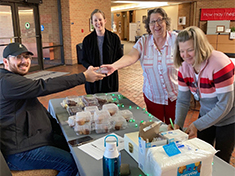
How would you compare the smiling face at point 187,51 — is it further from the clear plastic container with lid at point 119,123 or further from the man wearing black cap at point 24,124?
the man wearing black cap at point 24,124

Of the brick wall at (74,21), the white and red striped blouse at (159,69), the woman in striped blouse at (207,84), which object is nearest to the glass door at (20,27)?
the brick wall at (74,21)

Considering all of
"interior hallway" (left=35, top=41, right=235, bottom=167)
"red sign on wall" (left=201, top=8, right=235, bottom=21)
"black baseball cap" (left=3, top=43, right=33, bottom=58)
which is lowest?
"interior hallway" (left=35, top=41, right=235, bottom=167)

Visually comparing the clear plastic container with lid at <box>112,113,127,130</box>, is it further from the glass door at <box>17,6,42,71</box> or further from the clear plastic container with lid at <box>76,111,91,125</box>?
the glass door at <box>17,6,42,71</box>

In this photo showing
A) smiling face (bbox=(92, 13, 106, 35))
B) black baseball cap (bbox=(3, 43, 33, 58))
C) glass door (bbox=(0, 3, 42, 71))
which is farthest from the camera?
glass door (bbox=(0, 3, 42, 71))

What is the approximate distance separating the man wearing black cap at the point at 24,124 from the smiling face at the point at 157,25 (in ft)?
3.59

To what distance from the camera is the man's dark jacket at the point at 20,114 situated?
1.68 metres

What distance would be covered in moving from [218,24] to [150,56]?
13.9 meters

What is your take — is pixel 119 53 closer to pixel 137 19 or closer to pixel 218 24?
pixel 218 24

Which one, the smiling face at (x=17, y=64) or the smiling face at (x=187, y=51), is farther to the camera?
the smiling face at (x=17, y=64)

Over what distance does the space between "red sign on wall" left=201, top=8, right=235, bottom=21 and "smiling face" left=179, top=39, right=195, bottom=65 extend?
1463 cm

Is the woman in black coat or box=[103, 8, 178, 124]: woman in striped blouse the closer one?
box=[103, 8, 178, 124]: woman in striped blouse

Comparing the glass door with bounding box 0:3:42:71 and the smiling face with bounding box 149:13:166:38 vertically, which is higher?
the glass door with bounding box 0:3:42:71

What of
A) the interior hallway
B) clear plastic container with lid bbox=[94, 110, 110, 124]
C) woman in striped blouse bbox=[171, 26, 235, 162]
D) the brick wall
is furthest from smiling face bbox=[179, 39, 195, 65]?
the brick wall

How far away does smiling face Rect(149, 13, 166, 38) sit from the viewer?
2219 millimetres
